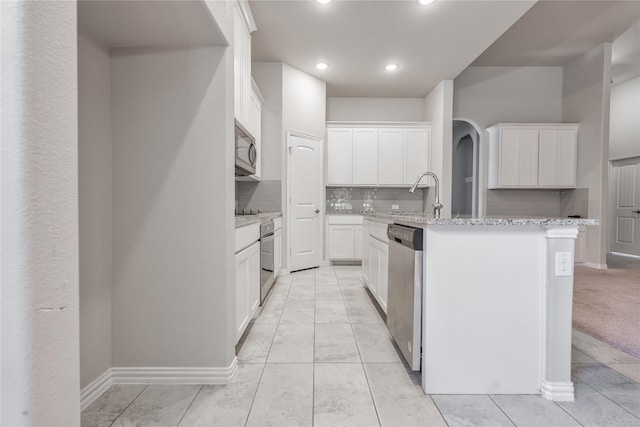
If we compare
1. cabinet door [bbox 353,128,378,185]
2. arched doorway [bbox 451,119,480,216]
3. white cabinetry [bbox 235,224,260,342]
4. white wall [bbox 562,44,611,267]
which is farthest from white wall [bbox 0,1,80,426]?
arched doorway [bbox 451,119,480,216]

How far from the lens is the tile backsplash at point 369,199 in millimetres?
5730

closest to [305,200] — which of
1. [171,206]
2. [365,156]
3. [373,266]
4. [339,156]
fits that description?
[339,156]

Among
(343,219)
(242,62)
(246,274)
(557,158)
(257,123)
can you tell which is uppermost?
(242,62)

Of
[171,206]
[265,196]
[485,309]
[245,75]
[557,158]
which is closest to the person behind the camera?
[485,309]

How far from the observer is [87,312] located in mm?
1561

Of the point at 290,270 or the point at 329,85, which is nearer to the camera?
the point at 290,270

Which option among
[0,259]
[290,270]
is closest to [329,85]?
[290,270]

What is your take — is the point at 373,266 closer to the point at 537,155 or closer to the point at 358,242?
the point at 358,242

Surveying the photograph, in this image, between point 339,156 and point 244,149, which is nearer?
point 244,149

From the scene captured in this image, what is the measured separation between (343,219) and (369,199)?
789mm

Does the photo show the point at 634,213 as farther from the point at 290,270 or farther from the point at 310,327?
the point at 310,327

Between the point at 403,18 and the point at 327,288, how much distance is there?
10.3ft

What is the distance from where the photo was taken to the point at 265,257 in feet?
9.93

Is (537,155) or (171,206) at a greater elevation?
(537,155)
